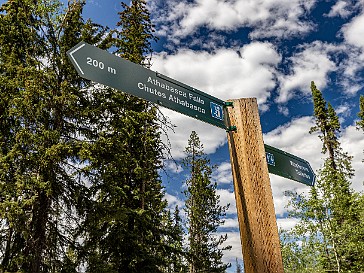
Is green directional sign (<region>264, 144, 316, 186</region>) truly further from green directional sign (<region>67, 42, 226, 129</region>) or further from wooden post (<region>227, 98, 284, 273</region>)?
green directional sign (<region>67, 42, 226, 129</region>)

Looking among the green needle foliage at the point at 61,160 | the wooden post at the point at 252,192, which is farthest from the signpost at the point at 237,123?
the green needle foliage at the point at 61,160

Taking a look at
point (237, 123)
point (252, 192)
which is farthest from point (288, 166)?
point (252, 192)

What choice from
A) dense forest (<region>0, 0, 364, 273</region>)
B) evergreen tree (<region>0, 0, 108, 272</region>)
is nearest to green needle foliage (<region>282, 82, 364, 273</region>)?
dense forest (<region>0, 0, 364, 273</region>)

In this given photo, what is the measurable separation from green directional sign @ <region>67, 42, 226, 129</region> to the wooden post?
21 centimetres

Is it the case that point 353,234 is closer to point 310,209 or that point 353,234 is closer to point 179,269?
point 310,209

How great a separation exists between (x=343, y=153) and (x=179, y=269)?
19.4m

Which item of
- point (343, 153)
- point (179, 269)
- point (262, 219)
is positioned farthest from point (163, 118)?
point (343, 153)

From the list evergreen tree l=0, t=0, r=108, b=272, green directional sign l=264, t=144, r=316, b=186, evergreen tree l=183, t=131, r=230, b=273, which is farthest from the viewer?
evergreen tree l=183, t=131, r=230, b=273

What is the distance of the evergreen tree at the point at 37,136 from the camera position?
925 centimetres

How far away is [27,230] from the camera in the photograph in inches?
349

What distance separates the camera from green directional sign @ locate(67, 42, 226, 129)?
2.61 metres

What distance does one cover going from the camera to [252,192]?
110 inches

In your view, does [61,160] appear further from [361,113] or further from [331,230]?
[361,113]

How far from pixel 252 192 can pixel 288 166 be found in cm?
119
